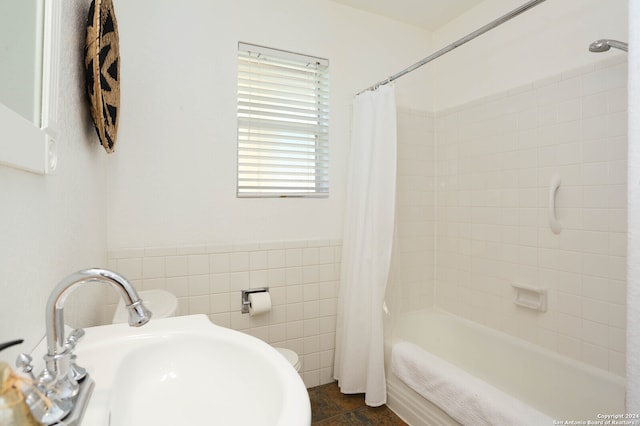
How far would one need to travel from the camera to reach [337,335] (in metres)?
2.06

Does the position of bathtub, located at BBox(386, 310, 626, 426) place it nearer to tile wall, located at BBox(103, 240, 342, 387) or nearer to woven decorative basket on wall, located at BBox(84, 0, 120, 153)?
tile wall, located at BBox(103, 240, 342, 387)

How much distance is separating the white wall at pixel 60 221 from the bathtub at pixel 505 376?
1483 mm

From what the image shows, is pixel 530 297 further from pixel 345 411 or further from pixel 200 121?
pixel 200 121

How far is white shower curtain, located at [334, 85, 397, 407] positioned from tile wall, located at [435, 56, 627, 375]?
678 mm

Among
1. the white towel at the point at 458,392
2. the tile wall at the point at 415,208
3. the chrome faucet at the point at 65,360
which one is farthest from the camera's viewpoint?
the tile wall at the point at 415,208

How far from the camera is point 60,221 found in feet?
2.66

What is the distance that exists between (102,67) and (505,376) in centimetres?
239

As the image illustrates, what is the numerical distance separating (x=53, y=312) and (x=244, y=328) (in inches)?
58.1

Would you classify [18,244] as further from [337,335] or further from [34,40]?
[337,335]

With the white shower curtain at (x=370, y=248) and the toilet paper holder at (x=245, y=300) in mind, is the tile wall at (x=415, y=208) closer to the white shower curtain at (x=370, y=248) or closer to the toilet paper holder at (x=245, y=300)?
the white shower curtain at (x=370, y=248)

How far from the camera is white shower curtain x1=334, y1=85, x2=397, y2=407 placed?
1.83 meters

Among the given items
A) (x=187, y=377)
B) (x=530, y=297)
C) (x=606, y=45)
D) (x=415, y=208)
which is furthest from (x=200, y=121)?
(x=530, y=297)

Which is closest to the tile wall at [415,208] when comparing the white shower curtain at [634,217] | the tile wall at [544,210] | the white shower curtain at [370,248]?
the tile wall at [544,210]

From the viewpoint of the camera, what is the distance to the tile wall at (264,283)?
1666 mm
